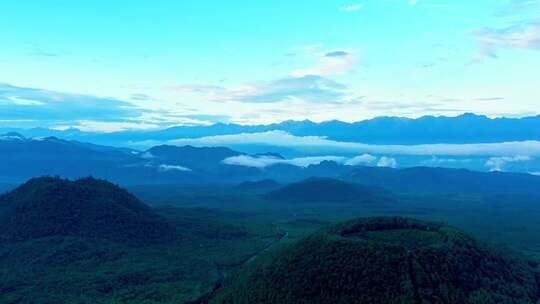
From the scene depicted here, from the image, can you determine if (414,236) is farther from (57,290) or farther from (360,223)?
(57,290)

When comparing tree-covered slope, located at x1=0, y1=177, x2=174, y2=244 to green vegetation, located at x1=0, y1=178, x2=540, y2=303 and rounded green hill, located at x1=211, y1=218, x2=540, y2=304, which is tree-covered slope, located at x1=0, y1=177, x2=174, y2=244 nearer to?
green vegetation, located at x1=0, y1=178, x2=540, y2=303

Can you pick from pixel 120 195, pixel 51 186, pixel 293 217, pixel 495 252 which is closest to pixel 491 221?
pixel 293 217

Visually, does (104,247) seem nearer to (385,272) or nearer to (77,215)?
(77,215)

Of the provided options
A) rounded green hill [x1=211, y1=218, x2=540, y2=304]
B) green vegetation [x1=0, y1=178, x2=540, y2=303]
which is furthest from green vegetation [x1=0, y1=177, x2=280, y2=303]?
rounded green hill [x1=211, y1=218, x2=540, y2=304]

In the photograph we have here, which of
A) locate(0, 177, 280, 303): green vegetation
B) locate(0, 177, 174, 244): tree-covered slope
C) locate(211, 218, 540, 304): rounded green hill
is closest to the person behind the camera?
locate(211, 218, 540, 304): rounded green hill

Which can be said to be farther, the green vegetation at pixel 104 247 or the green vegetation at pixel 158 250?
the green vegetation at pixel 104 247

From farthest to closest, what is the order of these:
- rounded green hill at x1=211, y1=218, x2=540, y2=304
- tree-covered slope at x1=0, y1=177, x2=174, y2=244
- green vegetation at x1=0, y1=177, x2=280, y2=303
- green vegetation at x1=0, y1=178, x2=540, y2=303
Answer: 1. tree-covered slope at x1=0, y1=177, x2=174, y2=244
2. green vegetation at x1=0, y1=177, x2=280, y2=303
3. green vegetation at x1=0, y1=178, x2=540, y2=303
4. rounded green hill at x1=211, y1=218, x2=540, y2=304

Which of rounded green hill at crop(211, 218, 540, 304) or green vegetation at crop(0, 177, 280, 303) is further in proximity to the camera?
green vegetation at crop(0, 177, 280, 303)

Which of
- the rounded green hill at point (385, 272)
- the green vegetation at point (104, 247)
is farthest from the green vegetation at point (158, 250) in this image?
the rounded green hill at point (385, 272)

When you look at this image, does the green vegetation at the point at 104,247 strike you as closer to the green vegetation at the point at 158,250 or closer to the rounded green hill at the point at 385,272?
the green vegetation at the point at 158,250

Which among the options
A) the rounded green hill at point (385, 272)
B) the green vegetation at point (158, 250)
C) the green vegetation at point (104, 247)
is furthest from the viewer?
the green vegetation at point (104, 247)
